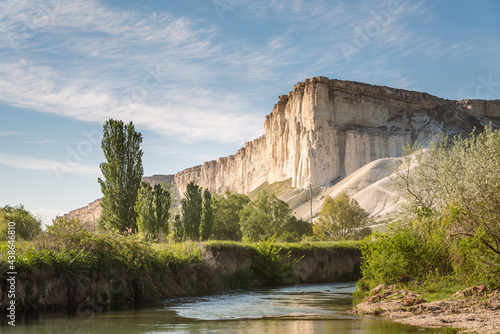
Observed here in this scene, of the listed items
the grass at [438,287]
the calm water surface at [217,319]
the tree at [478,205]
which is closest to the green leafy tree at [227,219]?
the calm water surface at [217,319]

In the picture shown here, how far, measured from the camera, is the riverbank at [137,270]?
16827 millimetres

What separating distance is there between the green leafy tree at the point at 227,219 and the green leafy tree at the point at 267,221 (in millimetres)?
4317

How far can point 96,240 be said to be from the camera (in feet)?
62.8

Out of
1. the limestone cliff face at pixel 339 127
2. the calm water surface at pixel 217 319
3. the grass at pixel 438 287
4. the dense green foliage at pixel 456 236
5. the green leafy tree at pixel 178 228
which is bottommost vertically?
the calm water surface at pixel 217 319

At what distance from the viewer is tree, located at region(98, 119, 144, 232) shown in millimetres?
29625

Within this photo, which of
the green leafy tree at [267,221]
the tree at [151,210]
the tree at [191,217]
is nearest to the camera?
the tree at [151,210]

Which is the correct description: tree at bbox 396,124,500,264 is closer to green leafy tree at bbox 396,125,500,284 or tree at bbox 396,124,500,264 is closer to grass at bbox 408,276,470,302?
green leafy tree at bbox 396,125,500,284

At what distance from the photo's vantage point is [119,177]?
3016 centimetres

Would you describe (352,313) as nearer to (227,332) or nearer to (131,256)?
(227,332)

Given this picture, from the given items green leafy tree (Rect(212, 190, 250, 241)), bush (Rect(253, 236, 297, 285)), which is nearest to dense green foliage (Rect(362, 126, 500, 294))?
bush (Rect(253, 236, 297, 285))

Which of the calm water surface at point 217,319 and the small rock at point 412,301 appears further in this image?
the small rock at point 412,301

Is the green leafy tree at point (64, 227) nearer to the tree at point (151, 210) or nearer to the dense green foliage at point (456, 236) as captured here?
the tree at point (151, 210)

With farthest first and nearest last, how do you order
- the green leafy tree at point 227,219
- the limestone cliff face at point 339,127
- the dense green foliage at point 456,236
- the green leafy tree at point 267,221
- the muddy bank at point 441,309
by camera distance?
1. the limestone cliff face at point 339,127
2. the green leafy tree at point 227,219
3. the green leafy tree at point 267,221
4. the dense green foliage at point 456,236
5. the muddy bank at point 441,309

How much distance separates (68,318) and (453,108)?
14156cm
